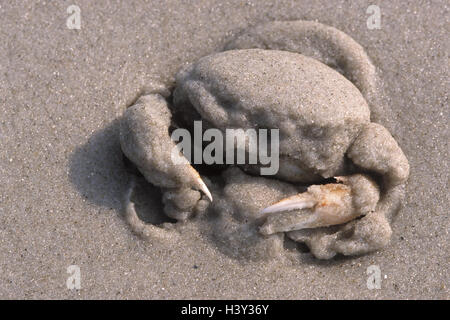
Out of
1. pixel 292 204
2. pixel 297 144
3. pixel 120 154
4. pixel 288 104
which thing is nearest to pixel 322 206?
pixel 292 204

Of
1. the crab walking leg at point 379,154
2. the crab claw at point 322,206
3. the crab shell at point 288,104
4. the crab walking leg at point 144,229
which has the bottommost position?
the crab walking leg at point 144,229

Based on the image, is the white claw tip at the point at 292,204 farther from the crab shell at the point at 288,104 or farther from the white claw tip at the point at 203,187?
the white claw tip at the point at 203,187

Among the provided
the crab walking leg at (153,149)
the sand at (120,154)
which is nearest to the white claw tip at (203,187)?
the crab walking leg at (153,149)

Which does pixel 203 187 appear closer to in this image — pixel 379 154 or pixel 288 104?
pixel 288 104

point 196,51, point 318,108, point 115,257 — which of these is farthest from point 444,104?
point 115,257

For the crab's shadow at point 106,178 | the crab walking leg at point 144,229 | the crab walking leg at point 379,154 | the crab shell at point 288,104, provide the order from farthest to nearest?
1. the crab's shadow at point 106,178
2. the crab walking leg at point 144,229
3. the crab walking leg at point 379,154
4. the crab shell at point 288,104

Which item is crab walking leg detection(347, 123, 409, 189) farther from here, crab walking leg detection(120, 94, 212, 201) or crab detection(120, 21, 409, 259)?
crab walking leg detection(120, 94, 212, 201)

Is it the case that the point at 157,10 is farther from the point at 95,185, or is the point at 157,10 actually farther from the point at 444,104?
the point at 444,104

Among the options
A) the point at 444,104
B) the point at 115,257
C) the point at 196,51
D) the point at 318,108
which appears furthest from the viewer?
the point at 196,51
